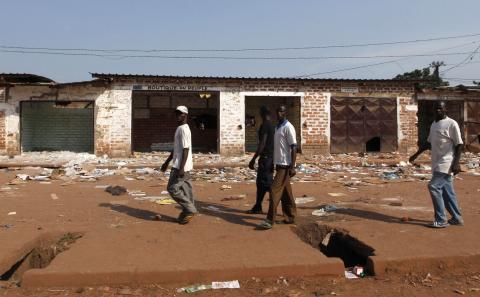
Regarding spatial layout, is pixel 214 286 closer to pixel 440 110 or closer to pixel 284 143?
pixel 284 143

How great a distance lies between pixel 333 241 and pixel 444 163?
167 cm

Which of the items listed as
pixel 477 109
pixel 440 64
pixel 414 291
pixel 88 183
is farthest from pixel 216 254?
pixel 440 64

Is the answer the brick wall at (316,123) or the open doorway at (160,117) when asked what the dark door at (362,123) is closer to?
the brick wall at (316,123)

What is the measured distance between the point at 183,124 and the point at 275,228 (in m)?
1.84

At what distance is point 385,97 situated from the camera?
18594mm

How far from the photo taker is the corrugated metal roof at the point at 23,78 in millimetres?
16078

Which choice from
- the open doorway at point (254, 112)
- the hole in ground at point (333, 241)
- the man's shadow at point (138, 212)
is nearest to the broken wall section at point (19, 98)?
the open doorway at point (254, 112)

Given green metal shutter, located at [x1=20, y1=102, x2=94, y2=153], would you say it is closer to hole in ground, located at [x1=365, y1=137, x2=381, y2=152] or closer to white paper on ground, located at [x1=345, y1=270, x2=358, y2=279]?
hole in ground, located at [x1=365, y1=137, x2=381, y2=152]

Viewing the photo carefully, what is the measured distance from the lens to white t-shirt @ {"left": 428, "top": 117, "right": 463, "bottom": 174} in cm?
540

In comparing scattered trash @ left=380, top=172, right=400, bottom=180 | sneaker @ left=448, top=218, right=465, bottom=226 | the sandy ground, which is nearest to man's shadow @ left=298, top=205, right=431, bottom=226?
the sandy ground

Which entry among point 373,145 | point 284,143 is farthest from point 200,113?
point 284,143

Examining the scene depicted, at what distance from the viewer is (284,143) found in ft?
18.5

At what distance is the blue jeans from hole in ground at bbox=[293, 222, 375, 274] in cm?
118

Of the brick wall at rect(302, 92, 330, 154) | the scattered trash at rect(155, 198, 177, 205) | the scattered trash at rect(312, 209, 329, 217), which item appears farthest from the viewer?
the brick wall at rect(302, 92, 330, 154)
